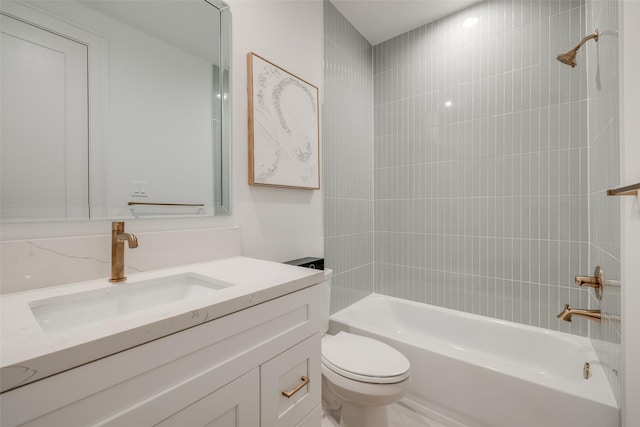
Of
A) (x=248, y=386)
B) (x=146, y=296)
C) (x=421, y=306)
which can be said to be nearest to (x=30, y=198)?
(x=146, y=296)

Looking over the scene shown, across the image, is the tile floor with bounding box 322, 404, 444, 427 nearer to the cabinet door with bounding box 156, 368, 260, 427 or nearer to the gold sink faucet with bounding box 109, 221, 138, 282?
the cabinet door with bounding box 156, 368, 260, 427

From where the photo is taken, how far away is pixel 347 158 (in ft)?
6.95

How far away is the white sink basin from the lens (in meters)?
0.68

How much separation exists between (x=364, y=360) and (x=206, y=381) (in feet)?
3.16

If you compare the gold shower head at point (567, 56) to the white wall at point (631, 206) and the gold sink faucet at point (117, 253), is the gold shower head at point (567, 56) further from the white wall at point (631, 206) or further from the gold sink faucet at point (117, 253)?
the gold sink faucet at point (117, 253)

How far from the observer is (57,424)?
41 centimetres

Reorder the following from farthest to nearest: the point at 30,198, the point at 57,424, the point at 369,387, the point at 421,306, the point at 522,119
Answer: the point at 421,306 → the point at 522,119 → the point at 369,387 → the point at 30,198 → the point at 57,424

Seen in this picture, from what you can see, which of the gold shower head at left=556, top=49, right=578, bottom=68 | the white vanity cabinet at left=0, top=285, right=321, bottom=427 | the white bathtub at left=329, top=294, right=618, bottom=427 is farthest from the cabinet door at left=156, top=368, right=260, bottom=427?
the gold shower head at left=556, top=49, right=578, bottom=68

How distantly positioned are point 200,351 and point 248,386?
0.57 ft

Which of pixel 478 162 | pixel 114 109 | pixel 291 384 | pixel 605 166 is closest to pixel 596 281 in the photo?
pixel 605 166

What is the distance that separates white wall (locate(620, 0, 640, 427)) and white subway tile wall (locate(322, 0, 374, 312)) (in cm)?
137

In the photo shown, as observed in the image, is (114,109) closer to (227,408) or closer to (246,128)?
(246,128)

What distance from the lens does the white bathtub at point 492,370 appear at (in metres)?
1.19

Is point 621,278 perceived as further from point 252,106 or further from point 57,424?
point 252,106
